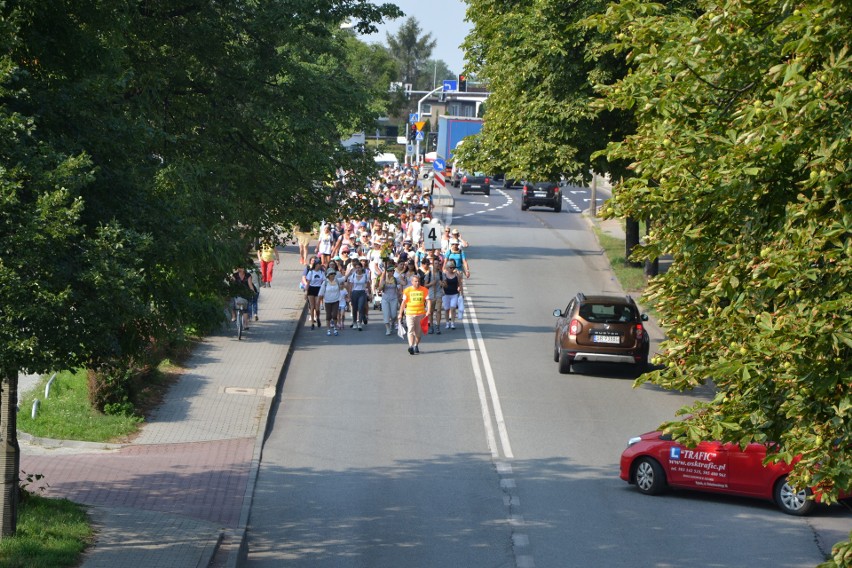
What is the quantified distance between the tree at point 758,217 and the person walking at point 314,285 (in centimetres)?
1802

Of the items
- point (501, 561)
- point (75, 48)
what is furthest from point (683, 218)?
point (75, 48)

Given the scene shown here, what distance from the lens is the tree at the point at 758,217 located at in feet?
26.7

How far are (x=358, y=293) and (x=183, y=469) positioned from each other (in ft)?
42.0

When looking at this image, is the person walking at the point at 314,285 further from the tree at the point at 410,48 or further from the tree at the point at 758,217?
the tree at the point at 410,48

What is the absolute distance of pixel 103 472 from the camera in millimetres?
15992

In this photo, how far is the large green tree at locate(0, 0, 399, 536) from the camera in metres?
9.05

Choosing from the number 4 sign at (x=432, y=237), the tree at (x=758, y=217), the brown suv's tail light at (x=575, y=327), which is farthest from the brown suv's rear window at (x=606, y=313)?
the number 4 sign at (x=432, y=237)

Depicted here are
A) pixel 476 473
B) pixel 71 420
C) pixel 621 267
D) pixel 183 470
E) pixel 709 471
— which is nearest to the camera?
pixel 709 471

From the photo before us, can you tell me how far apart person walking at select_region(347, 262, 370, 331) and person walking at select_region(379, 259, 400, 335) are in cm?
59

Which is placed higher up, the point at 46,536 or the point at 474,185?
the point at 474,185

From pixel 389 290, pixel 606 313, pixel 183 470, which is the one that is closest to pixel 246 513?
pixel 183 470

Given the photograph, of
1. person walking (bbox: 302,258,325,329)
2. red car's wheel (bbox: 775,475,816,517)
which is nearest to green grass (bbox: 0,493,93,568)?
red car's wheel (bbox: 775,475,816,517)

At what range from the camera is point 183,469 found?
54.0 ft

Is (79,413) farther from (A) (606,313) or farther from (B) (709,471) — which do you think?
(A) (606,313)
